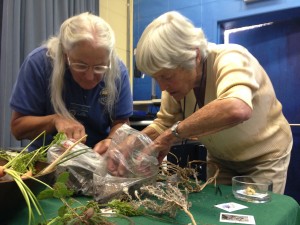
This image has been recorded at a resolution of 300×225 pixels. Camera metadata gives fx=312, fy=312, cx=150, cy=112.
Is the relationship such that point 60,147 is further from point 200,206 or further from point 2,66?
point 2,66

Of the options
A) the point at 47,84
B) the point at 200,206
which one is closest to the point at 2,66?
the point at 47,84

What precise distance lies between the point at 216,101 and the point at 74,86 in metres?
0.62

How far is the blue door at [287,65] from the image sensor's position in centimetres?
280

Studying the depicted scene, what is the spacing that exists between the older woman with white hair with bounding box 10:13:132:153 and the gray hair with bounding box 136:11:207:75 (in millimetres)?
171

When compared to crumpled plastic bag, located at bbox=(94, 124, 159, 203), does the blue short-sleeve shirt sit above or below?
above

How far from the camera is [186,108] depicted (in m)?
1.34

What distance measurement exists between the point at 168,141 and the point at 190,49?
0.33m

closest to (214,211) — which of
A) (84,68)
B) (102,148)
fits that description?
(102,148)

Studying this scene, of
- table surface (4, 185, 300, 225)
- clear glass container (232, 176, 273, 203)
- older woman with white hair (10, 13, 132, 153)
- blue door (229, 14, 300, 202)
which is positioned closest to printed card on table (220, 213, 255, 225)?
table surface (4, 185, 300, 225)

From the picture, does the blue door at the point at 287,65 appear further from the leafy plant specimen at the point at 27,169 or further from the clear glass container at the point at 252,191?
the leafy plant specimen at the point at 27,169

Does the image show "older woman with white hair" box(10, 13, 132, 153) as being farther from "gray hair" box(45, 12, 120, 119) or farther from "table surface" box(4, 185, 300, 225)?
"table surface" box(4, 185, 300, 225)

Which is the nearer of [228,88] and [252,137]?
[228,88]

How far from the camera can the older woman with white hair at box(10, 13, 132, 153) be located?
115 centimetres

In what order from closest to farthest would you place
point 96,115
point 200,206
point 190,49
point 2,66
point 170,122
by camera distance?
point 200,206
point 190,49
point 96,115
point 170,122
point 2,66
